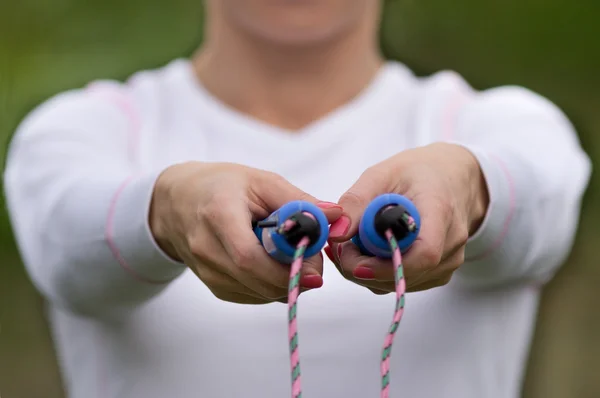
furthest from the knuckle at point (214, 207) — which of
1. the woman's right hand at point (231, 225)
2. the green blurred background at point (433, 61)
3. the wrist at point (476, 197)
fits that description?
the green blurred background at point (433, 61)

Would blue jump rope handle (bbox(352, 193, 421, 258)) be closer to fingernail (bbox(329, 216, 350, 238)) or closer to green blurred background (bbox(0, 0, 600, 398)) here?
fingernail (bbox(329, 216, 350, 238))

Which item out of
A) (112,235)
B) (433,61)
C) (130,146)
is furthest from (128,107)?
(433,61)

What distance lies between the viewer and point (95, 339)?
1.93 ft

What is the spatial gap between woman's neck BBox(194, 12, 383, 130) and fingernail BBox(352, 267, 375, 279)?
9.2 inches

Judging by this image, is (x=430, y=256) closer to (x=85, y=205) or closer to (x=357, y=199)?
(x=357, y=199)

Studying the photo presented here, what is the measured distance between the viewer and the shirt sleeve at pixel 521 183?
0.50m

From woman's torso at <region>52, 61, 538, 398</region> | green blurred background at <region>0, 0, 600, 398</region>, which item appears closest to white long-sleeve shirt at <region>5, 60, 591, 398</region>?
woman's torso at <region>52, 61, 538, 398</region>

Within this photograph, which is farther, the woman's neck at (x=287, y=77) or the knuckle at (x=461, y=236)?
the woman's neck at (x=287, y=77)

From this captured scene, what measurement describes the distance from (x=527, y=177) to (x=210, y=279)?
0.61ft

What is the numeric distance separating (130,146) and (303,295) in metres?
0.14

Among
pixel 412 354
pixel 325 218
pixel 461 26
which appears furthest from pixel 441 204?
pixel 461 26

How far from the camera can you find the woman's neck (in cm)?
62

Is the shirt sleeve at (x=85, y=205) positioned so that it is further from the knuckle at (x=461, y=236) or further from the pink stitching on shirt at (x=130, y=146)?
the knuckle at (x=461, y=236)

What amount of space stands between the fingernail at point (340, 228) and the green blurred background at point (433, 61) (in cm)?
84
